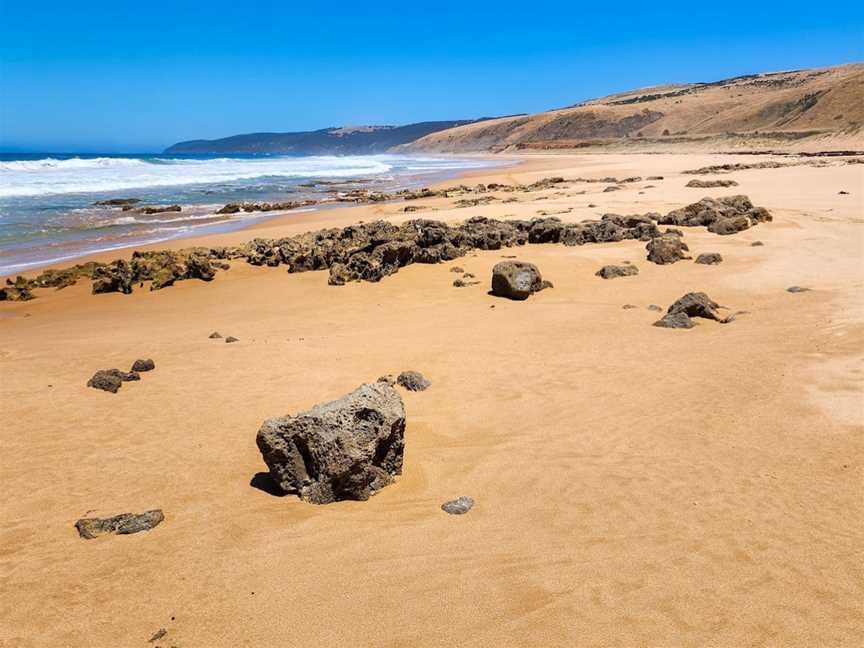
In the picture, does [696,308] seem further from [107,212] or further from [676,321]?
[107,212]

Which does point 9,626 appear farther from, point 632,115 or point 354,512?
point 632,115

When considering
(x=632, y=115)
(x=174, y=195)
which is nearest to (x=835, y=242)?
(x=174, y=195)

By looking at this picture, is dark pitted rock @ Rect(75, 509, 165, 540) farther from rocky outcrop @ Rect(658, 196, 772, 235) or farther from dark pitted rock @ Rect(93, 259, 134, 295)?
rocky outcrop @ Rect(658, 196, 772, 235)

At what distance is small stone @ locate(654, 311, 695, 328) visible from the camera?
27.2 feet

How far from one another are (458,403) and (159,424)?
287 centimetres

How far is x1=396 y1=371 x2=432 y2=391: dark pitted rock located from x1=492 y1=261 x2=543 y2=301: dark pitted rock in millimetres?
3896

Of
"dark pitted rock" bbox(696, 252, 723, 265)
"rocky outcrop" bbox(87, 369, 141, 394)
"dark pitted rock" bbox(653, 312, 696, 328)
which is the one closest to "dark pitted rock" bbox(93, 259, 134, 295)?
"rocky outcrop" bbox(87, 369, 141, 394)

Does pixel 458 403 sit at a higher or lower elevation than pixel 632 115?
lower

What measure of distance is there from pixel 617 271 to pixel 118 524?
374 inches

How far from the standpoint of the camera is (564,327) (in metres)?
8.77

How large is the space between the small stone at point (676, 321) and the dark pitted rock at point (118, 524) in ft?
21.5

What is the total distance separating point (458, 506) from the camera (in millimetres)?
4406

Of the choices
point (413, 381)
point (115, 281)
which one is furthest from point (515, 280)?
point (115, 281)

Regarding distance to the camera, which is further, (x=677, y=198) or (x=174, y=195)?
(x=174, y=195)
